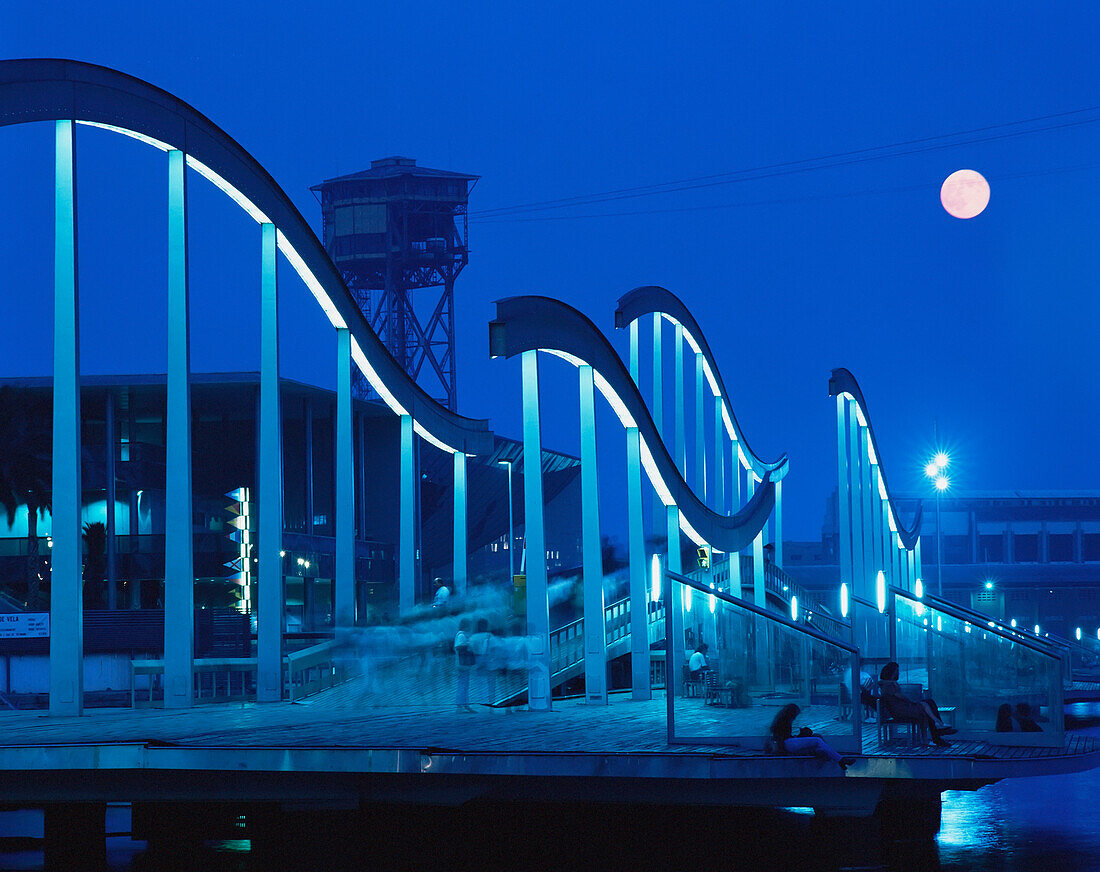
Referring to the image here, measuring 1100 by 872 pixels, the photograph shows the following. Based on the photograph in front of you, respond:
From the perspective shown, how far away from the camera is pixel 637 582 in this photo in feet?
84.4

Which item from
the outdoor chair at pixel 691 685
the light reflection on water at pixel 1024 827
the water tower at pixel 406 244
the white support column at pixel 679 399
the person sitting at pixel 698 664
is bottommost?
the light reflection on water at pixel 1024 827

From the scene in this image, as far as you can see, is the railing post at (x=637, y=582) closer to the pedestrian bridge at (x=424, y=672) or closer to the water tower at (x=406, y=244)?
the pedestrian bridge at (x=424, y=672)

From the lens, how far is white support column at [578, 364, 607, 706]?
77.3 feet

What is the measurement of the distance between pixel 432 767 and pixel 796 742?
11.4 feet

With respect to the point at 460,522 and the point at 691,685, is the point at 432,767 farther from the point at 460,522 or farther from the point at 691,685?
the point at 460,522

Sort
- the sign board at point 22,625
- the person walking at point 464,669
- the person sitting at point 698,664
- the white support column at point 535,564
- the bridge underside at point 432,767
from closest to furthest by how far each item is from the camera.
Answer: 1. the bridge underside at point 432,767
2. the person sitting at point 698,664
3. the person walking at point 464,669
4. the sign board at point 22,625
5. the white support column at point 535,564

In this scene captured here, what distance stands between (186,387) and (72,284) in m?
2.03

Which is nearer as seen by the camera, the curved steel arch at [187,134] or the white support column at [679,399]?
the curved steel arch at [187,134]

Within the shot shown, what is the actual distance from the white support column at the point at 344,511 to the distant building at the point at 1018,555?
81.7m

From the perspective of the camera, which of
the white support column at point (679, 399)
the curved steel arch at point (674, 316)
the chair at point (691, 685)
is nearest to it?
the chair at point (691, 685)

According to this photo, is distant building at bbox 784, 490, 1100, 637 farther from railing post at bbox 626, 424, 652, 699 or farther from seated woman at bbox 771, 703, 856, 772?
seated woman at bbox 771, 703, 856, 772

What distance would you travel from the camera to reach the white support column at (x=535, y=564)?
70.7ft

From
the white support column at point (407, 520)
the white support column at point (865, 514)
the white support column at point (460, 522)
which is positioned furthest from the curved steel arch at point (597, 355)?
the white support column at point (865, 514)

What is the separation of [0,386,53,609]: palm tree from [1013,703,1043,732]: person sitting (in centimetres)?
3653
